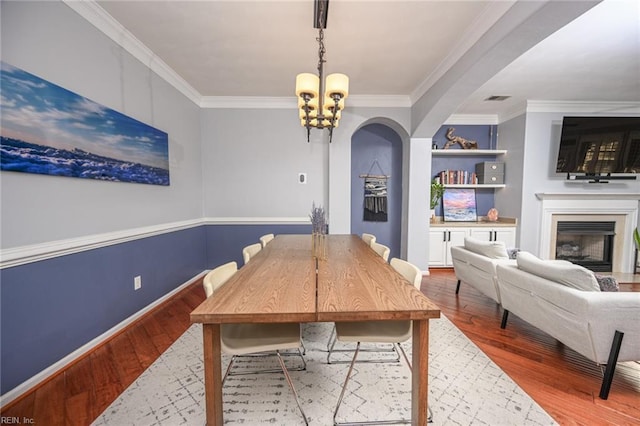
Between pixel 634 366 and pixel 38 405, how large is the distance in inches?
154

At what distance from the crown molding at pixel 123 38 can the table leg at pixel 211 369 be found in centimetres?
253

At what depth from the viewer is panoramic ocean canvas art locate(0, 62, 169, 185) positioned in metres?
1.49

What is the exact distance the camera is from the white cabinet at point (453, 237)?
4.23 m

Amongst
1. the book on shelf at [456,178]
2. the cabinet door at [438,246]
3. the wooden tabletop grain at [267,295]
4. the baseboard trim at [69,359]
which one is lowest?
the baseboard trim at [69,359]

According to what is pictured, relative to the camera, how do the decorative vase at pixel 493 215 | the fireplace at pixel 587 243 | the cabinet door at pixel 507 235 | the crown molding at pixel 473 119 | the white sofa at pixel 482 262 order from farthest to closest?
the crown molding at pixel 473 119, the decorative vase at pixel 493 215, the cabinet door at pixel 507 235, the fireplace at pixel 587 243, the white sofa at pixel 482 262

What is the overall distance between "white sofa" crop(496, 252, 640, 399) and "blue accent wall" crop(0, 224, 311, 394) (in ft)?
11.2

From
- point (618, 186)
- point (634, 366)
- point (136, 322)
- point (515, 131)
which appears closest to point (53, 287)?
point (136, 322)

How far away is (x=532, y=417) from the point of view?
1395mm

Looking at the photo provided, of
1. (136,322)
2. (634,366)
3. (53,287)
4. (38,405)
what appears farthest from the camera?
(136,322)

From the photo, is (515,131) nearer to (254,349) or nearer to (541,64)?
(541,64)

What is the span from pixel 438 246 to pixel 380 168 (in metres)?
1.66

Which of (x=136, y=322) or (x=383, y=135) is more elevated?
(x=383, y=135)

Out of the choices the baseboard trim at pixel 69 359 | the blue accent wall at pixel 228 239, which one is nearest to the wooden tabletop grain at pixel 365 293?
the baseboard trim at pixel 69 359

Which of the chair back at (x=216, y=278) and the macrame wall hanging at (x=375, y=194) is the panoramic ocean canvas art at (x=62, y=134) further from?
the macrame wall hanging at (x=375, y=194)
